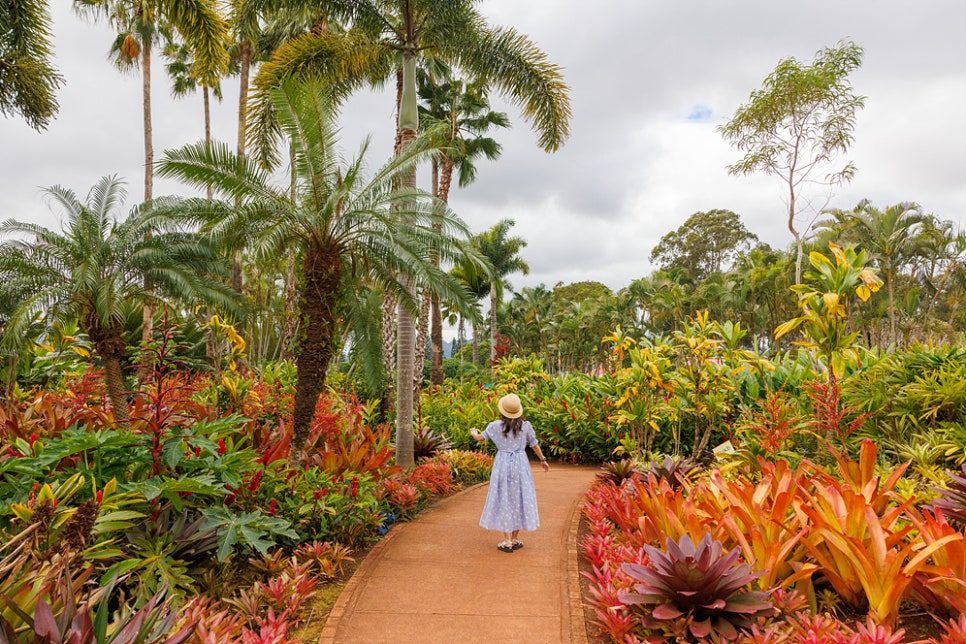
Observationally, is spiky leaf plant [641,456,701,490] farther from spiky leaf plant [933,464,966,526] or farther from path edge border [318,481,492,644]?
path edge border [318,481,492,644]

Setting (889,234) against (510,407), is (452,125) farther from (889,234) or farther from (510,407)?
(889,234)

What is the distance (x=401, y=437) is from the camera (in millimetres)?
7789

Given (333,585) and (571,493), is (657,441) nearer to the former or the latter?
(571,493)

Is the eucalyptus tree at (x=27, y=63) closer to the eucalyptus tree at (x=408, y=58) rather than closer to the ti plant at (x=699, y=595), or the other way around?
the eucalyptus tree at (x=408, y=58)

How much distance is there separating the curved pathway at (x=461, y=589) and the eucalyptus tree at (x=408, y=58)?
8.00ft

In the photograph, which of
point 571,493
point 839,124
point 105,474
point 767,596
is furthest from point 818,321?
point 839,124

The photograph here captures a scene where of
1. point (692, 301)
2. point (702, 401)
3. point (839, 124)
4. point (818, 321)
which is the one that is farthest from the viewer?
point (692, 301)

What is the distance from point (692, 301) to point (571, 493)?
93.2 ft

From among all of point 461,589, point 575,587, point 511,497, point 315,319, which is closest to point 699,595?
point 575,587

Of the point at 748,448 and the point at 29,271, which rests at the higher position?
the point at 29,271

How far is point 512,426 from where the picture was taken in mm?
5621

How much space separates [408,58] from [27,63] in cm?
781

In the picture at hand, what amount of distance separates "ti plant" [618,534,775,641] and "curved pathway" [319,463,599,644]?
611 millimetres

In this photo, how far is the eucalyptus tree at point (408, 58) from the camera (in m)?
8.24
